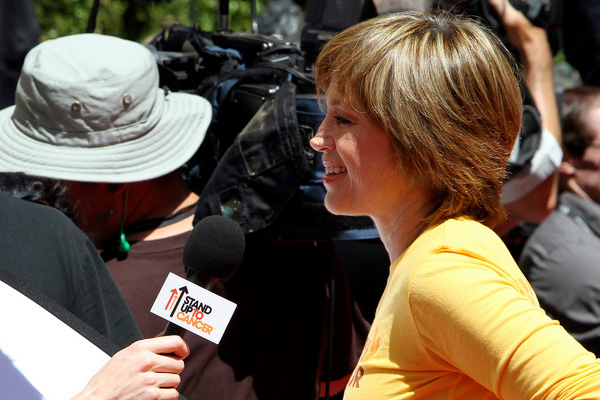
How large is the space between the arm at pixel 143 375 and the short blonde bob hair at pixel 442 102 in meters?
0.54

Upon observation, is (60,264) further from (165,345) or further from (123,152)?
(123,152)

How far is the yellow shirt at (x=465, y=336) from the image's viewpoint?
1.05 metres

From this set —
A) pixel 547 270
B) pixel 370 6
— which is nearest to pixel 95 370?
pixel 370 6

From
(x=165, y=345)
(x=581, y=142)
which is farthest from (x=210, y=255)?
(x=581, y=142)

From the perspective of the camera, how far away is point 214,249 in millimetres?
1290

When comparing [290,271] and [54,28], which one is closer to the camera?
[290,271]

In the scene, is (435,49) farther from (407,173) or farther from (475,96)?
(407,173)

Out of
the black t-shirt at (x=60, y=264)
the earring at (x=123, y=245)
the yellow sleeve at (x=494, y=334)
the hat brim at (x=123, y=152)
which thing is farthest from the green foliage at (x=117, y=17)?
the yellow sleeve at (x=494, y=334)

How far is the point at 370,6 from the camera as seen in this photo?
2.57 m

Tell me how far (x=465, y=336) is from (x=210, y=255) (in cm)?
46

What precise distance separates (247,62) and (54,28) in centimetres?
623

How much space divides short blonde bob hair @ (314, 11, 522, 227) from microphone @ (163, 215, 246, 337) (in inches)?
13.7

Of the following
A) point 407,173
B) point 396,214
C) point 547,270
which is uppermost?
point 407,173

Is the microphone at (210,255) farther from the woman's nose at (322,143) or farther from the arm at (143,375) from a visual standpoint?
the woman's nose at (322,143)
